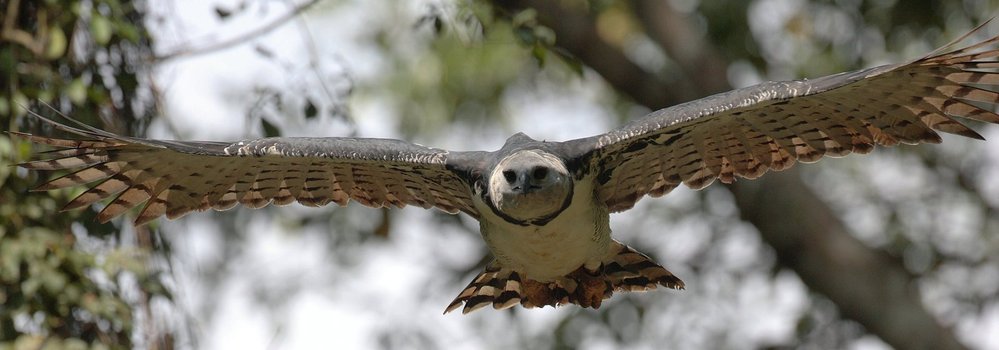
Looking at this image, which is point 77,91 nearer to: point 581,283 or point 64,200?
point 64,200

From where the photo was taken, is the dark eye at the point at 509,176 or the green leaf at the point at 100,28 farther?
the green leaf at the point at 100,28

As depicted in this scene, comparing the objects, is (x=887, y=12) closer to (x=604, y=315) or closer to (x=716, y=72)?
(x=716, y=72)

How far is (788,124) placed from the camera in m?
5.44

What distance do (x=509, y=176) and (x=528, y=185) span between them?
0.09 m

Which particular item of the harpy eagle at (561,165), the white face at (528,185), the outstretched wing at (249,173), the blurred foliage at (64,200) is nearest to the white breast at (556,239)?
the harpy eagle at (561,165)

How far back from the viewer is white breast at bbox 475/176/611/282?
525 cm

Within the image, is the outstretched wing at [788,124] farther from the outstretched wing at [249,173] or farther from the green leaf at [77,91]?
the green leaf at [77,91]

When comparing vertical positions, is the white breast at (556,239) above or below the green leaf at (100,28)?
below

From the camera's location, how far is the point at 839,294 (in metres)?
10.4

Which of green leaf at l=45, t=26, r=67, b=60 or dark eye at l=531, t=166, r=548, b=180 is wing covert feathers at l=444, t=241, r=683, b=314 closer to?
dark eye at l=531, t=166, r=548, b=180

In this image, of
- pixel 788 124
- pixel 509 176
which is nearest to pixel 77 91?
pixel 509 176

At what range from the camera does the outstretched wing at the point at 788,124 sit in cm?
490

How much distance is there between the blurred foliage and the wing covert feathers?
4.81 feet

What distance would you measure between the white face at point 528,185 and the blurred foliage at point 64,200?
1.66 meters
